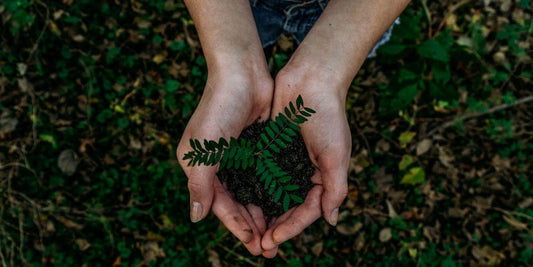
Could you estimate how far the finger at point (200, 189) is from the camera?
2363 millimetres

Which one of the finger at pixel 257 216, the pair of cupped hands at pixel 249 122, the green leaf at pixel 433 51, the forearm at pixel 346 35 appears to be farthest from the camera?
the green leaf at pixel 433 51

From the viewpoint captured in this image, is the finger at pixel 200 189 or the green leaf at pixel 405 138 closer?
the finger at pixel 200 189

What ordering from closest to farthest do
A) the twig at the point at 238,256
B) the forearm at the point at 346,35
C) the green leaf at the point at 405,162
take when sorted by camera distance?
the forearm at the point at 346,35, the twig at the point at 238,256, the green leaf at the point at 405,162

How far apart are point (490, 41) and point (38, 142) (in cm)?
534

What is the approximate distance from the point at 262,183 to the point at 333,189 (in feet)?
1.69

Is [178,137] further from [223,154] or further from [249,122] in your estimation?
[223,154]

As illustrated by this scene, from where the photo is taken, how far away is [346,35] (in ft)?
8.53

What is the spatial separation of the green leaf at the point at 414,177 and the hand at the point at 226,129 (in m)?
1.96

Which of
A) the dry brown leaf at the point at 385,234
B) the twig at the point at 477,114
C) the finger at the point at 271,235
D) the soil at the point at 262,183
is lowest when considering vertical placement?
the dry brown leaf at the point at 385,234

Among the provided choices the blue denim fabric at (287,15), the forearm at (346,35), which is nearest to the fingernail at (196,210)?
the forearm at (346,35)

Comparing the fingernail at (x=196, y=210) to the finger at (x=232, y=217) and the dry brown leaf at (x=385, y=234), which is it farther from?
the dry brown leaf at (x=385, y=234)

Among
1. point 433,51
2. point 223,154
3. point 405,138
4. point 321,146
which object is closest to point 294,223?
point 321,146

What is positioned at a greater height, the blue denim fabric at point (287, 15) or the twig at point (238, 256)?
the blue denim fabric at point (287, 15)

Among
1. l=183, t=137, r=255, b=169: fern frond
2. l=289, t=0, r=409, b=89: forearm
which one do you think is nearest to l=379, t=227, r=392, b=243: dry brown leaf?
l=289, t=0, r=409, b=89: forearm
